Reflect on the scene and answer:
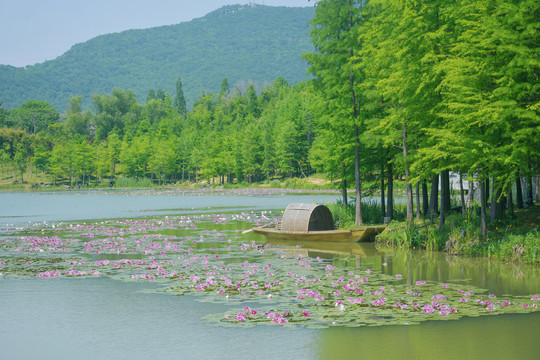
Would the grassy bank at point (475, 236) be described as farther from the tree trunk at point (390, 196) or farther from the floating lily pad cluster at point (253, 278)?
the floating lily pad cluster at point (253, 278)

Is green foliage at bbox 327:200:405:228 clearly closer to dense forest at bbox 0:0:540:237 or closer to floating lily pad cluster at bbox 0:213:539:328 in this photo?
dense forest at bbox 0:0:540:237

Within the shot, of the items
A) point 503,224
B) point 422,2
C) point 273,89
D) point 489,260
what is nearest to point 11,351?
point 489,260

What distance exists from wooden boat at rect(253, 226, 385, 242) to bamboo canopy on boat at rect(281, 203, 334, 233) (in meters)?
0.34

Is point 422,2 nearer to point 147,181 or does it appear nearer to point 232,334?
point 232,334

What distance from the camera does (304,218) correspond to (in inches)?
1090

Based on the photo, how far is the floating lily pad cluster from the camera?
41.8 feet

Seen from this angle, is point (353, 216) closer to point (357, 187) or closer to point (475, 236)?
point (357, 187)

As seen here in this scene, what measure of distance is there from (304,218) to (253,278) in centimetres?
1089

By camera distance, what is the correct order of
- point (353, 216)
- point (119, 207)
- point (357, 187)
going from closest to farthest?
point (357, 187), point (353, 216), point (119, 207)

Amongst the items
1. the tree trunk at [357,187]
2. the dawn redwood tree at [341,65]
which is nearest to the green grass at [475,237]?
the tree trunk at [357,187]

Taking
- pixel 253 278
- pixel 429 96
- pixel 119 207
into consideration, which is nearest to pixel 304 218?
pixel 429 96

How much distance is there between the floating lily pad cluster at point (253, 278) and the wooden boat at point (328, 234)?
1722mm

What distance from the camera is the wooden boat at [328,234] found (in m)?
26.1

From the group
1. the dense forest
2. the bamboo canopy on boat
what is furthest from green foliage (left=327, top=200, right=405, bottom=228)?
the bamboo canopy on boat
